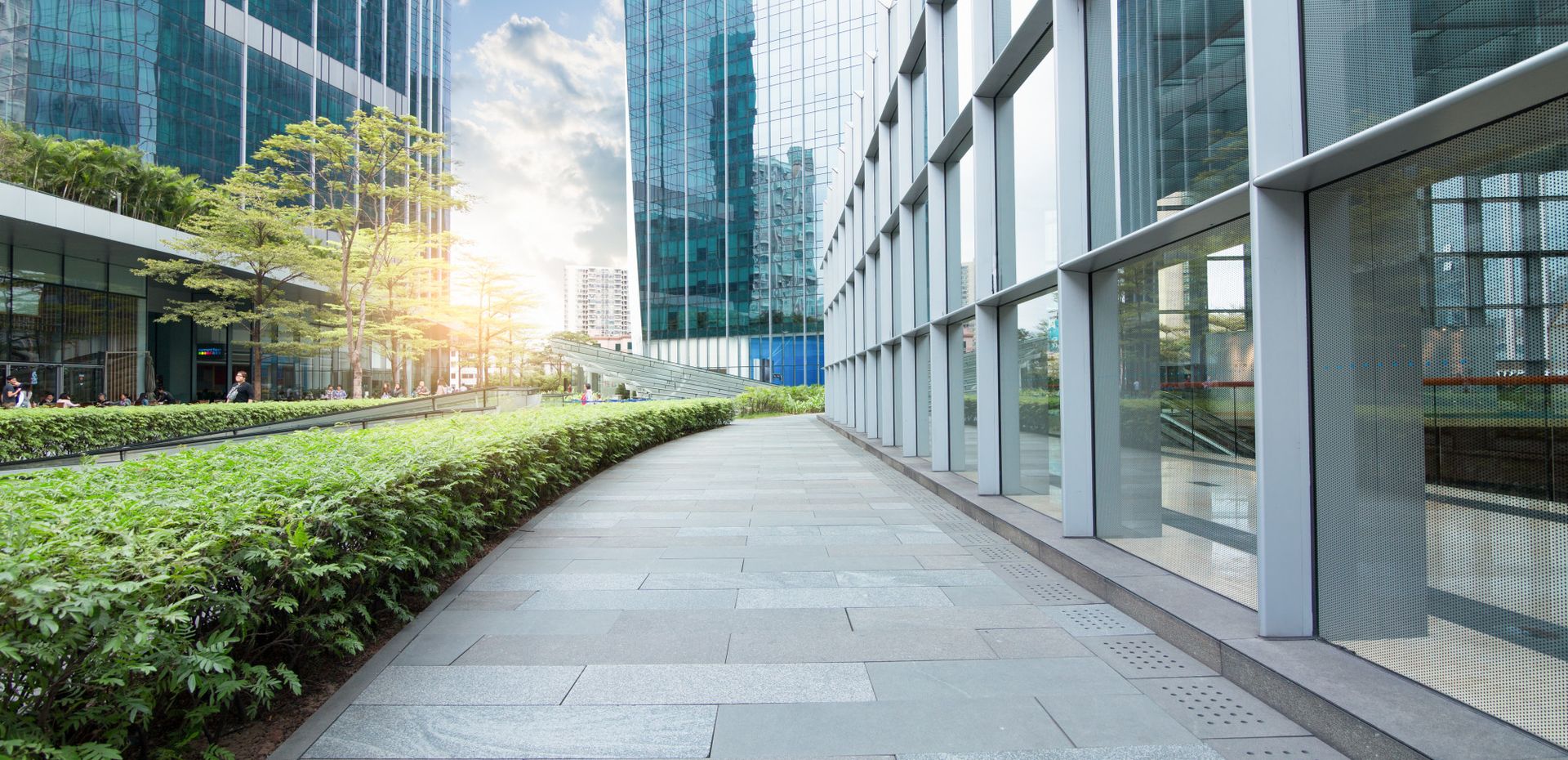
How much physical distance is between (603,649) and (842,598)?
1.73 meters

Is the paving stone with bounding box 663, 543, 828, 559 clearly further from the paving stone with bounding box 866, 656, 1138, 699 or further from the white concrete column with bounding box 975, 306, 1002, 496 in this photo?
the paving stone with bounding box 866, 656, 1138, 699

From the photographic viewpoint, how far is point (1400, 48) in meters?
3.13

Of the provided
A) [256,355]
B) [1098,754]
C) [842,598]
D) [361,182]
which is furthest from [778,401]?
[1098,754]

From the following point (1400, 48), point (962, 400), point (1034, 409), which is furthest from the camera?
point (962, 400)

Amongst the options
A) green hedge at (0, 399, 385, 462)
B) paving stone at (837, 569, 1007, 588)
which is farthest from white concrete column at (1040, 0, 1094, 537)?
green hedge at (0, 399, 385, 462)

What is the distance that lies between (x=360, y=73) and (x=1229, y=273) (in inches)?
2272

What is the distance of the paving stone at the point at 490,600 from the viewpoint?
5051 millimetres

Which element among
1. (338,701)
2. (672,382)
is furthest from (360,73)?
(338,701)

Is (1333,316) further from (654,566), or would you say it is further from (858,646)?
(654,566)

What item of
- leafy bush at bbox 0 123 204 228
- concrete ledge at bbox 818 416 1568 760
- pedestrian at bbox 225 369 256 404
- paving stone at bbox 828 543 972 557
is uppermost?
leafy bush at bbox 0 123 204 228

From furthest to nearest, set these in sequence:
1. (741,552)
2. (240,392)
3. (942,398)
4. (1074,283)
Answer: (240,392) → (942,398) → (741,552) → (1074,283)

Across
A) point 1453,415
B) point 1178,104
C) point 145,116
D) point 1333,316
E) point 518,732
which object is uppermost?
point 145,116

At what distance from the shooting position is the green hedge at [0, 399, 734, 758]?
2.29 metres

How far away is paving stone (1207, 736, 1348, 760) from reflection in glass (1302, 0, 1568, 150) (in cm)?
258
